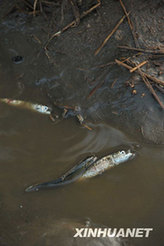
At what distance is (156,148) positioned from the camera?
12.5 ft

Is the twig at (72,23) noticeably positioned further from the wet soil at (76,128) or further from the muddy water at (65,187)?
the muddy water at (65,187)

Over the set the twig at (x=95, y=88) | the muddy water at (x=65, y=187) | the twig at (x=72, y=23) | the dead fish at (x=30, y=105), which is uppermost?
the twig at (x=72, y=23)

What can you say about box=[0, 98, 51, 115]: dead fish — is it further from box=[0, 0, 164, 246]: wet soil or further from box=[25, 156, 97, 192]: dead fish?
box=[25, 156, 97, 192]: dead fish

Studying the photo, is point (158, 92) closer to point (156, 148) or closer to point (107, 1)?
point (156, 148)

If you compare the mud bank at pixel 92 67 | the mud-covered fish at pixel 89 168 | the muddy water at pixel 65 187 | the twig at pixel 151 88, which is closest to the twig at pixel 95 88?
the mud bank at pixel 92 67

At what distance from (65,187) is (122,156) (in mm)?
853

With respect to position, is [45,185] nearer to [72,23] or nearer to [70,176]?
[70,176]

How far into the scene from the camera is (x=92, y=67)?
4191mm

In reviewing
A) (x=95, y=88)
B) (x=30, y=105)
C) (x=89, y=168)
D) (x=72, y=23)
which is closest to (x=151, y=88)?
(x=95, y=88)

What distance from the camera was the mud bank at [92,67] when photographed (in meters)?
3.95

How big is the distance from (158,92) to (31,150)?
194cm

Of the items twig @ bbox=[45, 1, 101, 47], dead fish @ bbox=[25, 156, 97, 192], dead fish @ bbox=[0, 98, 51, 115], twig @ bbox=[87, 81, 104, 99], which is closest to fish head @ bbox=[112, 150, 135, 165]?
dead fish @ bbox=[25, 156, 97, 192]

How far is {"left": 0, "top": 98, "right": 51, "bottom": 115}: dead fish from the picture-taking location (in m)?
4.11

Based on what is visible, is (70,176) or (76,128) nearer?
(70,176)
